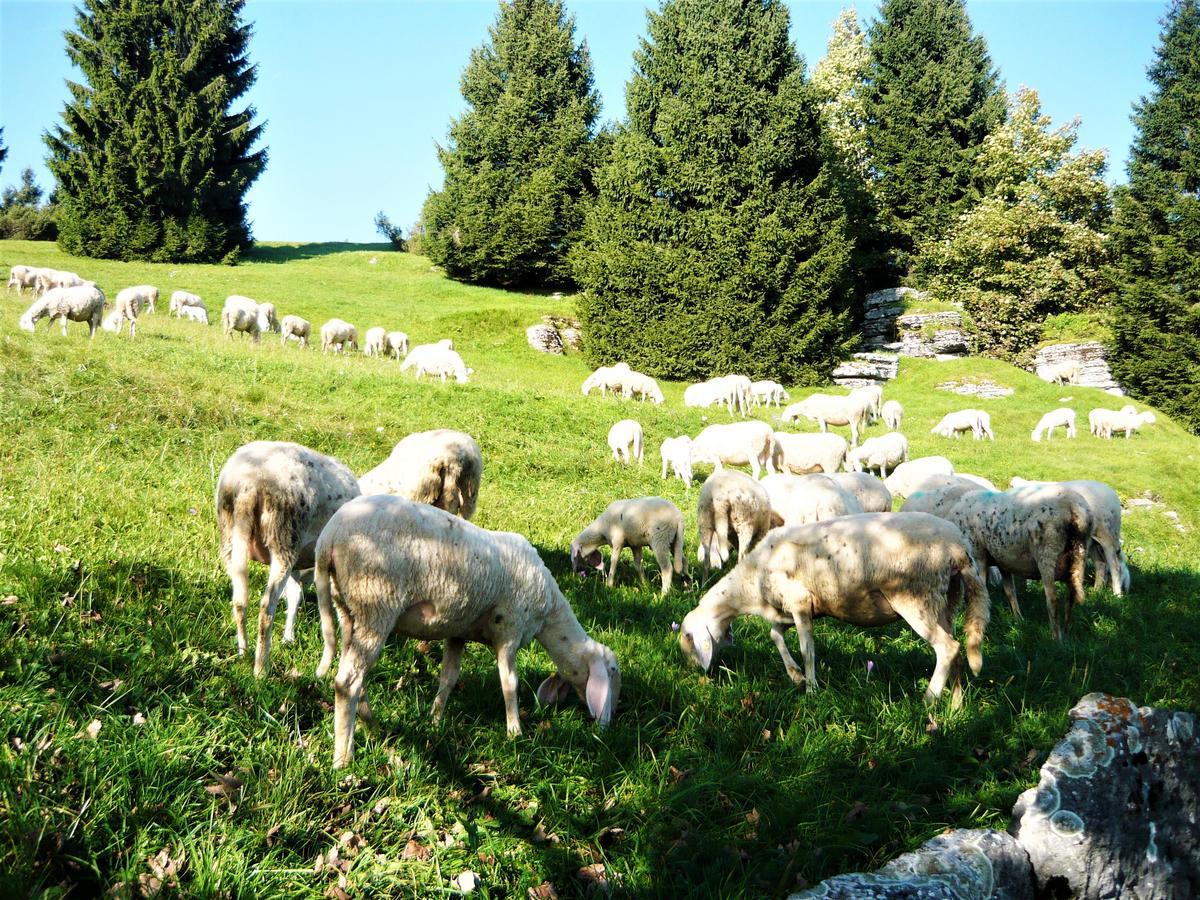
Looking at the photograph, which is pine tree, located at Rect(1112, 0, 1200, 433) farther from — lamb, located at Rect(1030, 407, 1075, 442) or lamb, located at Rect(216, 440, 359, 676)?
lamb, located at Rect(216, 440, 359, 676)

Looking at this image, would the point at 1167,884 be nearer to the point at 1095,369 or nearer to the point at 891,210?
the point at 1095,369

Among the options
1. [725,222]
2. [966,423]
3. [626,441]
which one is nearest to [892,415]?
[966,423]

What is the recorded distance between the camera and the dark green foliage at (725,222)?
33.8m

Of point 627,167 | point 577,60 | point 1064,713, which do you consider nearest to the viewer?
point 1064,713

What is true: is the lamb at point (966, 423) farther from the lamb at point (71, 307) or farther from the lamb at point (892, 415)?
the lamb at point (71, 307)

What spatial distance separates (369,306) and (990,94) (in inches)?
1654

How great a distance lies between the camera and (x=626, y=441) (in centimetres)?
1695

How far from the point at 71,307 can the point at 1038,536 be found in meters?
21.1

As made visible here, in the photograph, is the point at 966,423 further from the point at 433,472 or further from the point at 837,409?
the point at 433,472

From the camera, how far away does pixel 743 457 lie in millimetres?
16781

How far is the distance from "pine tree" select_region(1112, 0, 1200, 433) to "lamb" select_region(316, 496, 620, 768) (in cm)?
4036

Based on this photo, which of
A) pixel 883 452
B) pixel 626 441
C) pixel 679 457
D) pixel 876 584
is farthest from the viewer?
pixel 883 452

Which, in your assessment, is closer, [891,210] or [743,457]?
[743,457]

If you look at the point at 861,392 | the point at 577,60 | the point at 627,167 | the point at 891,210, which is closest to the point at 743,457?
the point at 861,392
